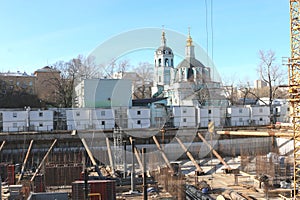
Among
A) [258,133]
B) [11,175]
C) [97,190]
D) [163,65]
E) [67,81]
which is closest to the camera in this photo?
[97,190]

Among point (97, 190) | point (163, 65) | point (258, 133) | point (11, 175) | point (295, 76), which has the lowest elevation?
point (11, 175)

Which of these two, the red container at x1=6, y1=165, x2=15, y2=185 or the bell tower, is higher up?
the bell tower

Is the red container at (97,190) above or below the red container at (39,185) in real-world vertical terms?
above

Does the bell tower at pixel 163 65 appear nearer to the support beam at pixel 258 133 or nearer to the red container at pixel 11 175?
the support beam at pixel 258 133

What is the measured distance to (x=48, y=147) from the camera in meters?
18.3

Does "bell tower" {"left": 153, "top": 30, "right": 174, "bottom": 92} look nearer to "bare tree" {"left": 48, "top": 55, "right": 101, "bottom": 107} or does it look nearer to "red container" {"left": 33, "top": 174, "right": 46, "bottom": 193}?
"bare tree" {"left": 48, "top": 55, "right": 101, "bottom": 107}

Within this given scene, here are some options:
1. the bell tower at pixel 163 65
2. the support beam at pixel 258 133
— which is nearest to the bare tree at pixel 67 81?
the bell tower at pixel 163 65

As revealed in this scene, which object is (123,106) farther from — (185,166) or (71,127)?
(185,166)

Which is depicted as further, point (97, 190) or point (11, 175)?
point (11, 175)

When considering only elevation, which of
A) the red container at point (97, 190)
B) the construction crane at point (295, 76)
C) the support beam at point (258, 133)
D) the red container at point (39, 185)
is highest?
the construction crane at point (295, 76)

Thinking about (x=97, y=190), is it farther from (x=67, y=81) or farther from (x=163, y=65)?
(x=67, y=81)

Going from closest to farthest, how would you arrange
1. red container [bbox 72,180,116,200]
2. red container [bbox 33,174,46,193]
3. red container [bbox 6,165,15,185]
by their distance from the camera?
red container [bbox 72,180,116,200]
red container [bbox 33,174,46,193]
red container [bbox 6,165,15,185]

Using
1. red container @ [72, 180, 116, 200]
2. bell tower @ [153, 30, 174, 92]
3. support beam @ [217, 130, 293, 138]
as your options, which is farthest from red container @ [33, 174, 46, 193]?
bell tower @ [153, 30, 174, 92]

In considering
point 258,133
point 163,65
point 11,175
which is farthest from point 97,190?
point 163,65
